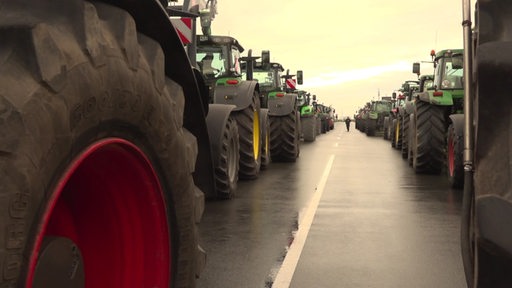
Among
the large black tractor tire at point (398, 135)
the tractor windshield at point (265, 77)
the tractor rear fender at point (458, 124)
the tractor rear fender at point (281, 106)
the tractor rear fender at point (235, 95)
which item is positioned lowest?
the large black tractor tire at point (398, 135)

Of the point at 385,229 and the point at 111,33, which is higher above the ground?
the point at 111,33

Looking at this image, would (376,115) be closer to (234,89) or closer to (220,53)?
(220,53)

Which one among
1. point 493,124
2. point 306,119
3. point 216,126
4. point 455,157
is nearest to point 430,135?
point 455,157

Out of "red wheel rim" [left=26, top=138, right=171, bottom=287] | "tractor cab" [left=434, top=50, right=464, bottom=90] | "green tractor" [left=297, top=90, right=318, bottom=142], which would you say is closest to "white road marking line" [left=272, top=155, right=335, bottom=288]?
"red wheel rim" [left=26, top=138, right=171, bottom=287]

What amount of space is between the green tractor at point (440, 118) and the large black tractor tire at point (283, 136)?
392cm

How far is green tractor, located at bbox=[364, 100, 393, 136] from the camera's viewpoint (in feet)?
134

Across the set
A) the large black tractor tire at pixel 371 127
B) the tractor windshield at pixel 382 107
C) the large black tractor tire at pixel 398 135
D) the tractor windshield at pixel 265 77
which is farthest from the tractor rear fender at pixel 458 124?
the tractor windshield at pixel 382 107

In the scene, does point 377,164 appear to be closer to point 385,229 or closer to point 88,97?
point 385,229

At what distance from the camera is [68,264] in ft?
6.82

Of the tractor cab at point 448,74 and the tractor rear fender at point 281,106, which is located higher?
the tractor cab at point 448,74

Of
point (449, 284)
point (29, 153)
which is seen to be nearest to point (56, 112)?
point (29, 153)

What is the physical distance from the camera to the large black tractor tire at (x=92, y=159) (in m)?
1.59

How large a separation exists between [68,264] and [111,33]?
854 millimetres

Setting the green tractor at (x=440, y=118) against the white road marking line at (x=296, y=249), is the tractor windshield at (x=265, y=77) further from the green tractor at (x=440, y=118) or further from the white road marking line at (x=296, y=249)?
the white road marking line at (x=296, y=249)
